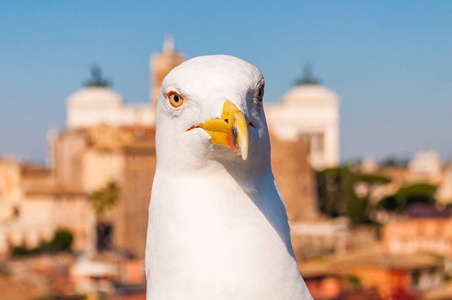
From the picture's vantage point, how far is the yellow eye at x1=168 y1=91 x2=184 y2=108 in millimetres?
911

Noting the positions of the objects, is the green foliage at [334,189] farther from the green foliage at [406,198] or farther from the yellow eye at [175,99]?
the yellow eye at [175,99]

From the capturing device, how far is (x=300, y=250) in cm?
1906

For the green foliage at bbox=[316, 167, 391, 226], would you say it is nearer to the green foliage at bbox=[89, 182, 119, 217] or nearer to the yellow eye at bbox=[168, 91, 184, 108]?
the green foliage at bbox=[89, 182, 119, 217]

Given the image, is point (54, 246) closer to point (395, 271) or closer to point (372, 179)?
point (395, 271)

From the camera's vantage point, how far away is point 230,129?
0.83 m

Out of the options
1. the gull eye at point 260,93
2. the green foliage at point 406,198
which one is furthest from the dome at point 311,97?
the gull eye at point 260,93

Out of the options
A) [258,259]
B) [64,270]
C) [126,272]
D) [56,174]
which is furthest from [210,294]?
[56,174]

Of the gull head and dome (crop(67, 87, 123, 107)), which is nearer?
the gull head

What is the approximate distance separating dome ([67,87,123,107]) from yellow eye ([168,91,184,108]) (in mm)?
34764

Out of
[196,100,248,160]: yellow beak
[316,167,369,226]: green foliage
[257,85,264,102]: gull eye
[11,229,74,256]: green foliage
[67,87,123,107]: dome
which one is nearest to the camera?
[196,100,248,160]: yellow beak

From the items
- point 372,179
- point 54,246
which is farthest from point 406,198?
point 54,246

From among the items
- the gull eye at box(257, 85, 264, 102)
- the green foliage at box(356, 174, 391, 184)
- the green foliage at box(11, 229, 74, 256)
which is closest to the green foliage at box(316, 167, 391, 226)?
the green foliage at box(356, 174, 391, 184)

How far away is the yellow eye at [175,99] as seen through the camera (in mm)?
911

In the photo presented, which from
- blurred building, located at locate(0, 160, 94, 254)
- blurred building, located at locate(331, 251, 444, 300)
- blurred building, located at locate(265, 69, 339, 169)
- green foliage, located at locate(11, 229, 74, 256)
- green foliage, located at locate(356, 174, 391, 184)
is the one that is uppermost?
blurred building, located at locate(265, 69, 339, 169)
